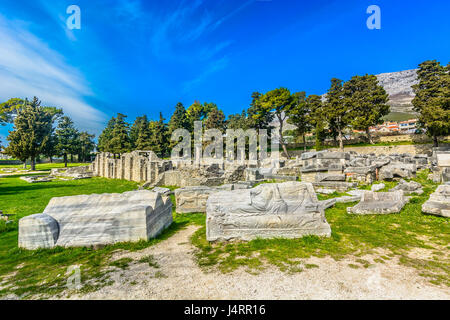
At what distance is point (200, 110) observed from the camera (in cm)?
4878

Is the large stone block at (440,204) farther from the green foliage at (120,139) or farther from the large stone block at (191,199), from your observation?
the green foliage at (120,139)

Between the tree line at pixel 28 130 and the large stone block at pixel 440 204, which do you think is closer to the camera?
the large stone block at pixel 440 204

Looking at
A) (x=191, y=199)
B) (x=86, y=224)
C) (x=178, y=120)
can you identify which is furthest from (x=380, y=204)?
(x=178, y=120)

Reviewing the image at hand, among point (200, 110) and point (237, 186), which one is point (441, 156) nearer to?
point (237, 186)

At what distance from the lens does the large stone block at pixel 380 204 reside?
19.1 ft

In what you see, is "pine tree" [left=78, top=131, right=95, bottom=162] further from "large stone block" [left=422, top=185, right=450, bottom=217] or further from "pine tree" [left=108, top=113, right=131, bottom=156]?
"large stone block" [left=422, top=185, right=450, bottom=217]

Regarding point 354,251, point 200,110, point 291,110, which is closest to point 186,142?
point 200,110

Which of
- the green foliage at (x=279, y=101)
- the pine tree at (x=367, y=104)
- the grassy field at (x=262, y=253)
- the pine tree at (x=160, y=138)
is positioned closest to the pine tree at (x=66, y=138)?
the pine tree at (x=160, y=138)

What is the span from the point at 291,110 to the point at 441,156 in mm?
23832

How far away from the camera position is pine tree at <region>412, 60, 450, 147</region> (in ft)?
74.9

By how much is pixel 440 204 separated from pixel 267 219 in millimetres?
5068

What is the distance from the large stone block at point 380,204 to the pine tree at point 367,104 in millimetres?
29506

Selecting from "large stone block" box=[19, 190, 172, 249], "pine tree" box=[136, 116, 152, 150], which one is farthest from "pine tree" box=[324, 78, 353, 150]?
"large stone block" box=[19, 190, 172, 249]

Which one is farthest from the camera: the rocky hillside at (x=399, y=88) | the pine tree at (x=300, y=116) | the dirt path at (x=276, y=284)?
the rocky hillside at (x=399, y=88)
